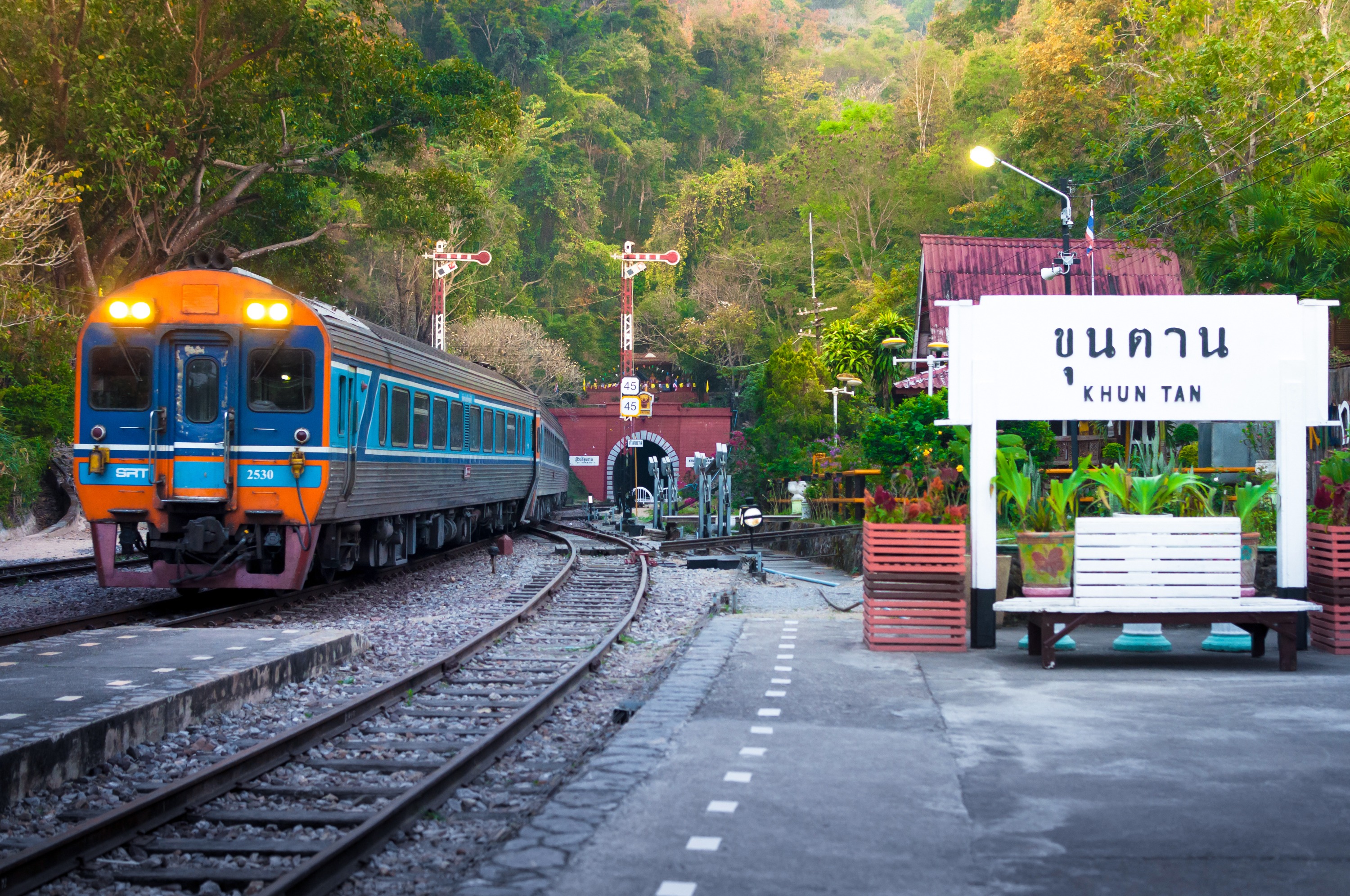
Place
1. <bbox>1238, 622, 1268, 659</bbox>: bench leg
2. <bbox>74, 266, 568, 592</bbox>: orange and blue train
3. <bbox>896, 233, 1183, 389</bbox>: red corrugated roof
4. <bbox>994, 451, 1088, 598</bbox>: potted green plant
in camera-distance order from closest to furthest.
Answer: <bbox>1238, 622, 1268, 659</bbox>: bench leg < <bbox>994, 451, 1088, 598</bbox>: potted green plant < <bbox>74, 266, 568, 592</bbox>: orange and blue train < <bbox>896, 233, 1183, 389</bbox>: red corrugated roof

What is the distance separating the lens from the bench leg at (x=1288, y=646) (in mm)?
7684

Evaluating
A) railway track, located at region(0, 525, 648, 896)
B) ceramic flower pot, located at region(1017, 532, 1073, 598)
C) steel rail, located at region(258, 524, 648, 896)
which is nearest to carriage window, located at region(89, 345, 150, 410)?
railway track, located at region(0, 525, 648, 896)

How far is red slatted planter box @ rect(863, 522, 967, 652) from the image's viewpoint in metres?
8.54

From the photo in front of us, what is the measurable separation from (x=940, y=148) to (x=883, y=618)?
50255 mm

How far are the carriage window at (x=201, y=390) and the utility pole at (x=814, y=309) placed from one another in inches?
1120

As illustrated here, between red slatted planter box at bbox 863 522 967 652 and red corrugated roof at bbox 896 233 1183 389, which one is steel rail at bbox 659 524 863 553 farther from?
red corrugated roof at bbox 896 233 1183 389

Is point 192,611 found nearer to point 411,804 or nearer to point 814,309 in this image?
point 411,804

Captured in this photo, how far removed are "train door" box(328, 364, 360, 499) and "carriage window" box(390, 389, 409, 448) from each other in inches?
49.0

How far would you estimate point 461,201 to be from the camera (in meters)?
26.9

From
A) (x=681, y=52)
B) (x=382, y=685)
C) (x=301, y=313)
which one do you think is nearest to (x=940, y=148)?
(x=681, y=52)

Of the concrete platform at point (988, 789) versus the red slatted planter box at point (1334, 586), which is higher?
the red slatted planter box at point (1334, 586)

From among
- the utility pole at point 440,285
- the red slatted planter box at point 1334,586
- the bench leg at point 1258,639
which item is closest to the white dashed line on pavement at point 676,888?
the bench leg at point 1258,639

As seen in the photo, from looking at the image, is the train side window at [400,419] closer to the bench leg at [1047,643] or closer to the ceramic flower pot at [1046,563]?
the ceramic flower pot at [1046,563]

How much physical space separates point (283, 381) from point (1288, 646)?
8897 millimetres
